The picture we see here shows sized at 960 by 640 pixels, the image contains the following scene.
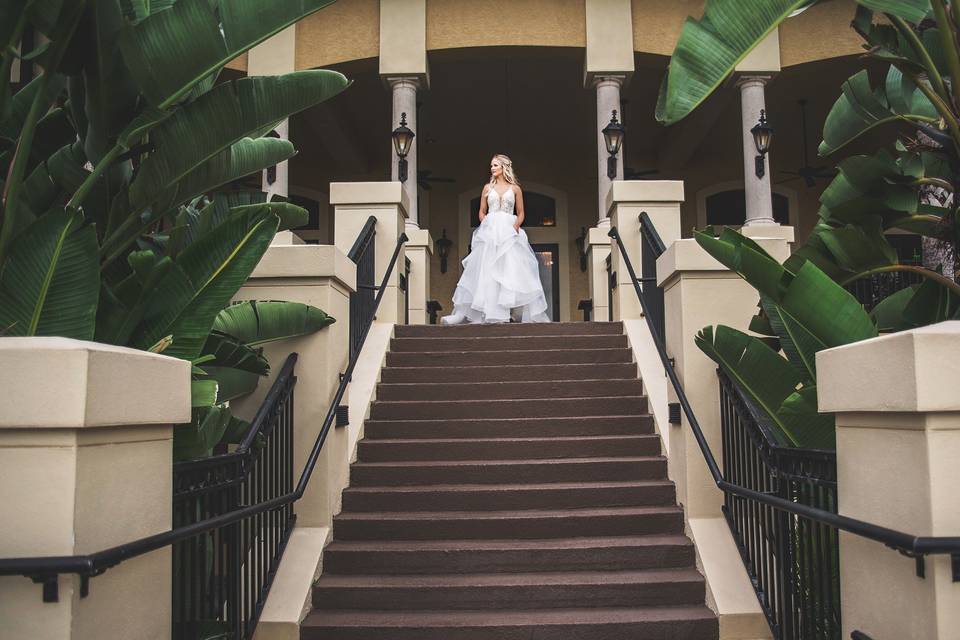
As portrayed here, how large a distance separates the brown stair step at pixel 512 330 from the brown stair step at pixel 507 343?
22cm

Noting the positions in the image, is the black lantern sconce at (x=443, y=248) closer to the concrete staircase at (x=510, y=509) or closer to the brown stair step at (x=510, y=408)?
the concrete staircase at (x=510, y=509)

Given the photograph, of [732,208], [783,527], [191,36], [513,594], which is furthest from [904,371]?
[732,208]

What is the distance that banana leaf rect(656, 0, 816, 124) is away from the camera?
9.25 feet

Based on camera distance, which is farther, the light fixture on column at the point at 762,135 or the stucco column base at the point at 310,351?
the light fixture on column at the point at 762,135

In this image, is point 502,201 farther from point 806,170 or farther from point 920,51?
point 806,170

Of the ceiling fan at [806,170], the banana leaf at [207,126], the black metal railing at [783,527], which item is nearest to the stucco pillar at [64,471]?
the banana leaf at [207,126]

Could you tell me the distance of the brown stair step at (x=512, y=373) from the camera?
7262mm

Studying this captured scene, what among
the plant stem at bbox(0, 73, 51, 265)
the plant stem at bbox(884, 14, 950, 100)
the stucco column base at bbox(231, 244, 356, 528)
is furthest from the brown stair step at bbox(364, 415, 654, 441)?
the plant stem at bbox(0, 73, 51, 265)

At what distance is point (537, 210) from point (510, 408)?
40.1 feet

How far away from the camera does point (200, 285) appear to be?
12.4 feet

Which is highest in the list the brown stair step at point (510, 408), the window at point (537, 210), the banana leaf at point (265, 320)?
the window at point (537, 210)

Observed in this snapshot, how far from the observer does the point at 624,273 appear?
8.62 metres

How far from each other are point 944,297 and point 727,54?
204 cm

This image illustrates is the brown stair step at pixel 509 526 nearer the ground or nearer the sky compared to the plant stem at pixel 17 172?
nearer the ground
